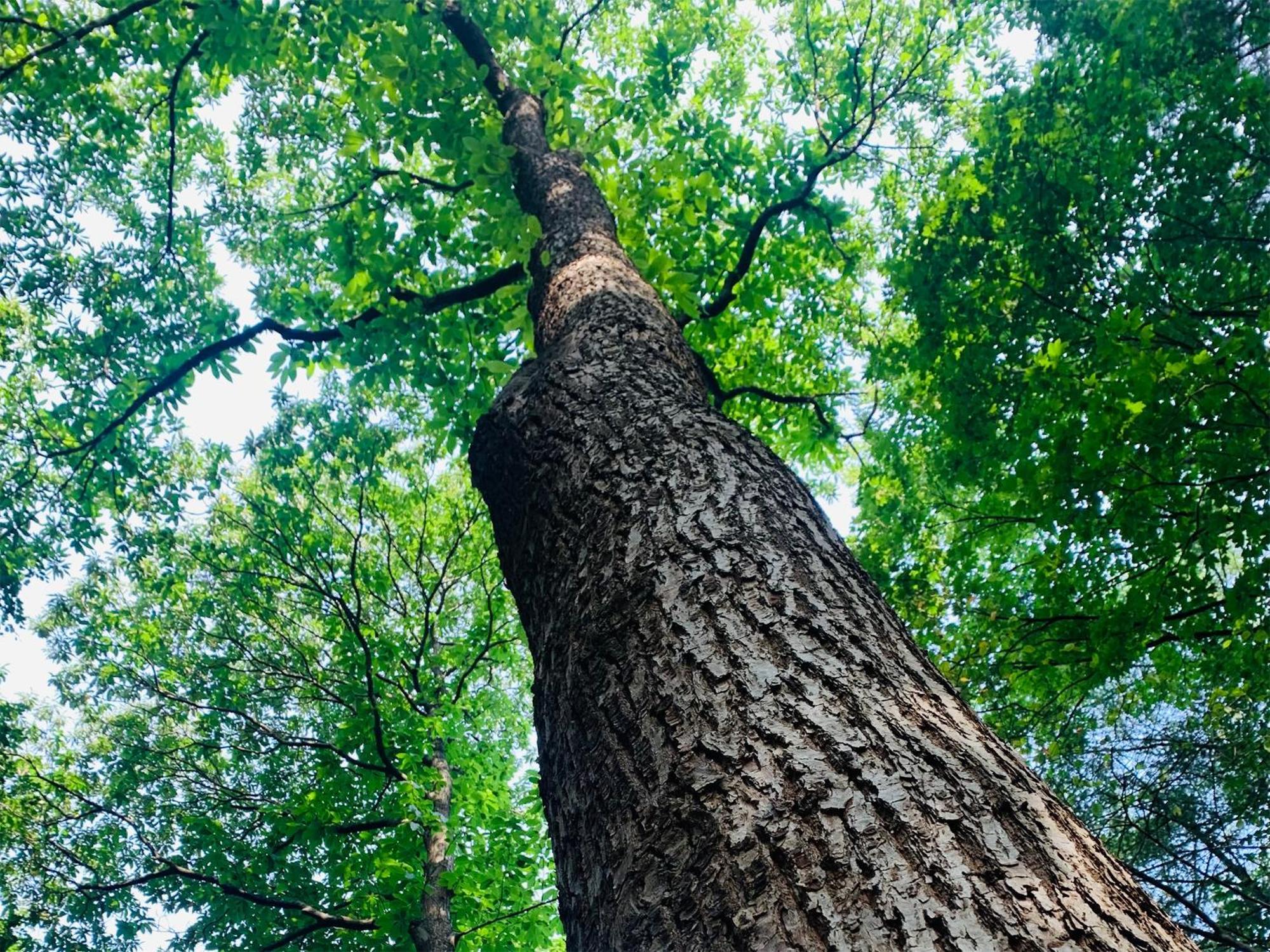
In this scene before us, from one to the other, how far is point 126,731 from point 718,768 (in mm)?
11117

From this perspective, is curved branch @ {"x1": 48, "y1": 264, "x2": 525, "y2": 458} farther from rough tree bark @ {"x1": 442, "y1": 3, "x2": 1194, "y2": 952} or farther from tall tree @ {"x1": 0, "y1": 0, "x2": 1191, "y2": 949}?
rough tree bark @ {"x1": 442, "y1": 3, "x2": 1194, "y2": 952}

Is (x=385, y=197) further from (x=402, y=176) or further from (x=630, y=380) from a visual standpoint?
(x=630, y=380)

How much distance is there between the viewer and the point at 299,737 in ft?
25.4

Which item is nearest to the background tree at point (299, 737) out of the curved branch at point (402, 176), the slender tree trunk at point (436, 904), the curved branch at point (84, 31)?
the slender tree trunk at point (436, 904)

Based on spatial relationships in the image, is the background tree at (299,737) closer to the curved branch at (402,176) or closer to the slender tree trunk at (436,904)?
the slender tree trunk at (436,904)

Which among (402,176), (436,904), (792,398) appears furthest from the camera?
(792,398)

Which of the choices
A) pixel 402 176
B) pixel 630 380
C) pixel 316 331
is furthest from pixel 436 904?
pixel 402 176

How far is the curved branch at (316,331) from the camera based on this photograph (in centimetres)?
486

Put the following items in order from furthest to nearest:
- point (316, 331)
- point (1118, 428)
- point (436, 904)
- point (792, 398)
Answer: point (792, 398), point (436, 904), point (316, 331), point (1118, 428)

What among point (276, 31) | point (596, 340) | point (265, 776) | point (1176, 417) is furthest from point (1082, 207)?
point (265, 776)

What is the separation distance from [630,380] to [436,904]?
496cm

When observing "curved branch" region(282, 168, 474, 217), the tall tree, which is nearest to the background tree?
the tall tree

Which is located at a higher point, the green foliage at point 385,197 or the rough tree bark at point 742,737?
the green foliage at point 385,197

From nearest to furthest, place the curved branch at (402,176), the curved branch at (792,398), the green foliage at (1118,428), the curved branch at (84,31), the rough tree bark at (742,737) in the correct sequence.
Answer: the rough tree bark at (742,737), the green foliage at (1118,428), the curved branch at (84,31), the curved branch at (792,398), the curved branch at (402,176)
